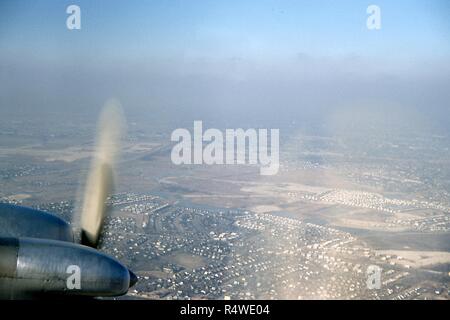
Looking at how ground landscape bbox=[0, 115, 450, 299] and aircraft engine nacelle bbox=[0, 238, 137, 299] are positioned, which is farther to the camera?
ground landscape bbox=[0, 115, 450, 299]

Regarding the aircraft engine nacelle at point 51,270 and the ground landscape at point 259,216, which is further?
the ground landscape at point 259,216

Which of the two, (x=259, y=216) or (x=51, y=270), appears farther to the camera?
(x=259, y=216)

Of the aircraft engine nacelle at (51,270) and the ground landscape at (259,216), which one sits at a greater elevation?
the aircraft engine nacelle at (51,270)

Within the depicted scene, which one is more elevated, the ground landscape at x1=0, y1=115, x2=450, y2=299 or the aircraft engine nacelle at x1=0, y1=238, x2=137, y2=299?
the aircraft engine nacelle at x1=0, y1=238, x2=137, y2=299

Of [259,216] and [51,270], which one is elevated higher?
[51,270]
